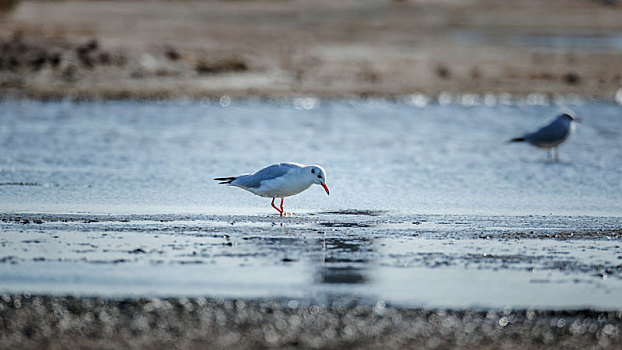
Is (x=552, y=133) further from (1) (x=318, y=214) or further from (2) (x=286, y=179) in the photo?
(2) (x=286, y=179)

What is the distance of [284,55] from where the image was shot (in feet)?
96.9

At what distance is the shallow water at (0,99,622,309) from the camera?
775cm

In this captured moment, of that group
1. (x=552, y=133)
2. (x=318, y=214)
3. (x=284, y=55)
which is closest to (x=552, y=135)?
(x=552, y=133)

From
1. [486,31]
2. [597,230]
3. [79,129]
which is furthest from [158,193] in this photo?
[486,31]

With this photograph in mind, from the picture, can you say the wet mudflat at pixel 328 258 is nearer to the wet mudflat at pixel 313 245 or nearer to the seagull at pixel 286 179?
the wet mudflat at pixel 313 245

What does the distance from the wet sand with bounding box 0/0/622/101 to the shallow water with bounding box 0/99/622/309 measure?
445cm

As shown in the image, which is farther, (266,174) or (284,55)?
(284,55)

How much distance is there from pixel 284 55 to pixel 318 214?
18.9 m

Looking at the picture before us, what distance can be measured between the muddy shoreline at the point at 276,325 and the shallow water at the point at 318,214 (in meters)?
0.29

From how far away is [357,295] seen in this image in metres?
7.38

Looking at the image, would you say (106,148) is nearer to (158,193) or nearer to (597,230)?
(158,193)

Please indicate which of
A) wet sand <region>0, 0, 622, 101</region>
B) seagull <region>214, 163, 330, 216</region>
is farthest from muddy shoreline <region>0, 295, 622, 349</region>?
wet sand <region>0, 0, 622, 101</region>

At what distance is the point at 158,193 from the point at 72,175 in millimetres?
1956

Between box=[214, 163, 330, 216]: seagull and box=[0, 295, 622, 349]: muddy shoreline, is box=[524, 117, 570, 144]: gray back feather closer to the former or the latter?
box=[214, 163, 330, 216]: seagull
